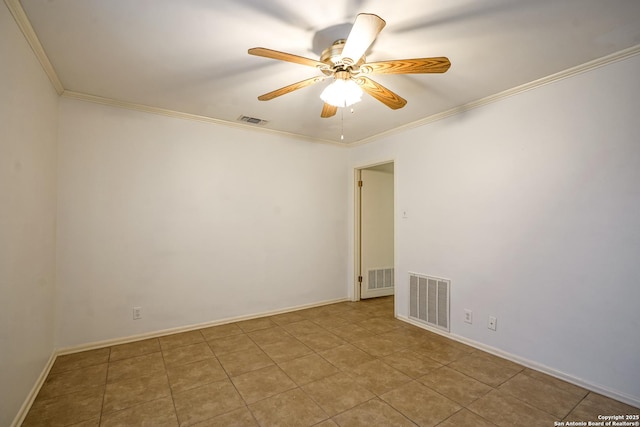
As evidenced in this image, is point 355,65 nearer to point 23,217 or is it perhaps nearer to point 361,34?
point 361,34

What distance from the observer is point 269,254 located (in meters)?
3.95

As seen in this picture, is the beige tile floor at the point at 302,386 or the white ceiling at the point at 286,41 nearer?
the white ceiling at the point at 286,41

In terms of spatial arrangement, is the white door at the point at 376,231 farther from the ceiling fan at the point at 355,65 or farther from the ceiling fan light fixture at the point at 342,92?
the ceiling fan light fixture at the point at 342,92

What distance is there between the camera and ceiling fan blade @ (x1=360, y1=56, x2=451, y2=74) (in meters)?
1.72

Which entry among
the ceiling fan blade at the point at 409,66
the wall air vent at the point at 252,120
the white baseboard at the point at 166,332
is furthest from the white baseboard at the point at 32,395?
the ceiling fan blade at the point at 409,66

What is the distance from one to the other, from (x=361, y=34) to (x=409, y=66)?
43 cm

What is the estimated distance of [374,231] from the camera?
486 cm

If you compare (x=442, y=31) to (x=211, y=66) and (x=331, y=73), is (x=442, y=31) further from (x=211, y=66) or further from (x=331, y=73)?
(x=211, y=66)

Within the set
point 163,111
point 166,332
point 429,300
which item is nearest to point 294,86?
point 163,111

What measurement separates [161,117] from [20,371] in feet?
8.25

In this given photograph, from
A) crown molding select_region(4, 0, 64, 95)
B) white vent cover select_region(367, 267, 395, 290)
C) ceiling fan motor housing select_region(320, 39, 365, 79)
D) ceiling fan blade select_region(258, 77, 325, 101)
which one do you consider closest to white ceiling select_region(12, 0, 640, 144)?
crown molding select_region(4, 0, 64, 95)

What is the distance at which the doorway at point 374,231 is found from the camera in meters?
4.70

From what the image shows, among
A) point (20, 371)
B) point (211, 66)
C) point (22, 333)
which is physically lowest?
point (20, 371)

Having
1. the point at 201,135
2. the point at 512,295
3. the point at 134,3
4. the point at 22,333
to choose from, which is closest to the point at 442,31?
the point at 134,3
